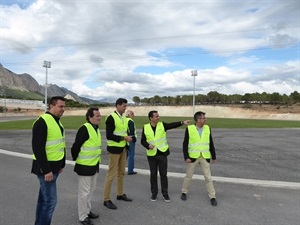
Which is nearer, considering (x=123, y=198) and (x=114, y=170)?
(x=114, y=170)

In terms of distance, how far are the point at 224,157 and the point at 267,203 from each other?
17.3ft

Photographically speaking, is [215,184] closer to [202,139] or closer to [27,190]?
[202,139]

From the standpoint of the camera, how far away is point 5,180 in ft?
22.6

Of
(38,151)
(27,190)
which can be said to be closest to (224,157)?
(27,190)

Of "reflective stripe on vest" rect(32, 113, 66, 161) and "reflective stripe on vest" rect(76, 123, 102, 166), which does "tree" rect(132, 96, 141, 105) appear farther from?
"reflective stripe on vest" rect(32, 113, 66, 161)

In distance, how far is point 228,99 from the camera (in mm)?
139375

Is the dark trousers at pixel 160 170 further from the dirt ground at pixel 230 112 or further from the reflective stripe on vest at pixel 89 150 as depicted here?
the dirt ground at pixel 230 112

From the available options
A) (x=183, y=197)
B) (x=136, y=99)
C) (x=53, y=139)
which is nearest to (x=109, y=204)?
(x=183, y=197)

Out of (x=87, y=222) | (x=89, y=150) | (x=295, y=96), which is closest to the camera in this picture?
(x=87, y=222)

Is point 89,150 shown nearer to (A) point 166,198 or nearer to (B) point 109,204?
(B) point 109,204

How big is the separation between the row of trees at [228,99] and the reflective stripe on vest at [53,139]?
404ft

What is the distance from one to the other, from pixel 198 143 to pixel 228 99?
139 meters

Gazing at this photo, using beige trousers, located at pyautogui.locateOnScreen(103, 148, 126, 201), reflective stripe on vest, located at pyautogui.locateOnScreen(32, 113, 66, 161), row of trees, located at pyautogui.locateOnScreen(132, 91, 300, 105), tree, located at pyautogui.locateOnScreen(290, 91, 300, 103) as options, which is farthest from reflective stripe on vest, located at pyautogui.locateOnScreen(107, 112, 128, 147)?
tree, located at pyautogui.locateOnScreen(290, 91, 300, 103)

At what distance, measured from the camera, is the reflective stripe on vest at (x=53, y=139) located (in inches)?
145
